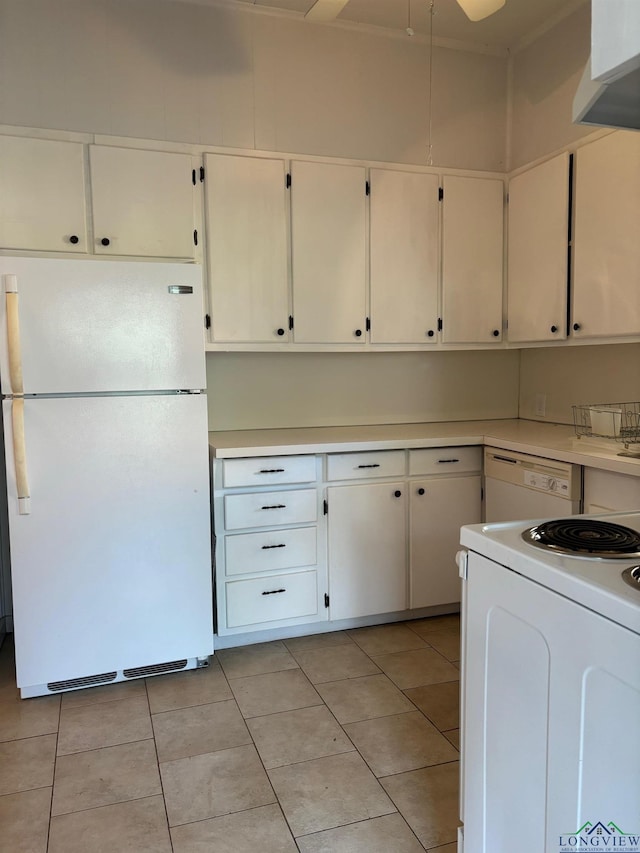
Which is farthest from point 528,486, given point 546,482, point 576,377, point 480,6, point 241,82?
point 241,82

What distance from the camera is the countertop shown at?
2.40 metres

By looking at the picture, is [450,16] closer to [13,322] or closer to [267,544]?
[13,322]

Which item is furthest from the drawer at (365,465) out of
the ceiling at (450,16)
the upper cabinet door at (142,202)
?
the ceiling at (450,16)

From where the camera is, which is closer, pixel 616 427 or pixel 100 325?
pixel 100 325

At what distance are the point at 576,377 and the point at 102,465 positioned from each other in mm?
2322

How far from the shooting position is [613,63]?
838mm

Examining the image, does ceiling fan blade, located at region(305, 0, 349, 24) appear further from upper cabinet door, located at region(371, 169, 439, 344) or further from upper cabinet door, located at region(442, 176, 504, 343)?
upper cabinet door, located at region(442, 176, 504, 343)

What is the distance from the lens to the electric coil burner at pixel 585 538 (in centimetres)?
117

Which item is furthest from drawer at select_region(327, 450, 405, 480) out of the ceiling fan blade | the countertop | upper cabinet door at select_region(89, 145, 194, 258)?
the ceiling fan blade

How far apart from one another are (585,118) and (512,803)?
122 centimetres

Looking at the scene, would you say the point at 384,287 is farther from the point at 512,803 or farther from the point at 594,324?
the point at 512,803

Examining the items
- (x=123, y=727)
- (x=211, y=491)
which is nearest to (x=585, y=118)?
(x=211, y=491)

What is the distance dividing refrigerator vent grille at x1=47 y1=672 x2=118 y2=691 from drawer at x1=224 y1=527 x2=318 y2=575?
0.60m

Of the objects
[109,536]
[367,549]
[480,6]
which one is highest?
[480,6]
